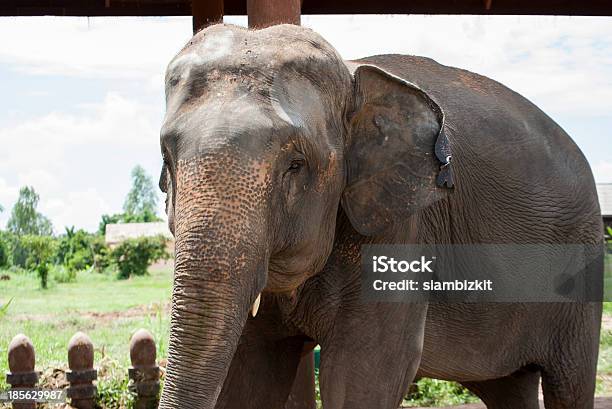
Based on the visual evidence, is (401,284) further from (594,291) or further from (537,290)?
(594,291)

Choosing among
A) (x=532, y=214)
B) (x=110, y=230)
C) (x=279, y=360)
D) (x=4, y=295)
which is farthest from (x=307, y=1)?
(x=110, y=230)

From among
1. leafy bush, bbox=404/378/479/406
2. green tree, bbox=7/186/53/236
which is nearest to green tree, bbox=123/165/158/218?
green tree, bbox=7/186/53/236

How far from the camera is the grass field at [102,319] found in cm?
757

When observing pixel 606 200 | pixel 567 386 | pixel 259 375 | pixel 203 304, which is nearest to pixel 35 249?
pixel 606 200

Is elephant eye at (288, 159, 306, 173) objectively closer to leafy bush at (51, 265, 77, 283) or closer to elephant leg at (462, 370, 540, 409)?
elephant leg at (462, 370, 540, 409)

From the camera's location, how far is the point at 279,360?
4113 mm

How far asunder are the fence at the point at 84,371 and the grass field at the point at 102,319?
14 centimetres

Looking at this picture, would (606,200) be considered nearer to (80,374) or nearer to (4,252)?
(4,252)

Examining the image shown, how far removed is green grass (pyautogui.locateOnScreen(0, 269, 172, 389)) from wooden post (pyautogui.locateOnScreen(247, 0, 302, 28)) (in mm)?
3381

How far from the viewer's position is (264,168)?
295cm

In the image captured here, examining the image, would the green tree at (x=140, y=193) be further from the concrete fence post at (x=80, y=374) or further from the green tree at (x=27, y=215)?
the concrete fence post at (x=80, y=374)

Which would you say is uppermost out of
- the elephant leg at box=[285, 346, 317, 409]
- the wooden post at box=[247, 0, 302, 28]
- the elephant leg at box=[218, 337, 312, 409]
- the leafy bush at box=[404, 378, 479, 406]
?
the wooden post at box=[247, 0, 302, 28]

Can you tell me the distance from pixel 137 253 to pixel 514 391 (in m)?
20.3

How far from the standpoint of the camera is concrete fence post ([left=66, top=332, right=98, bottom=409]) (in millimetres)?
6559
